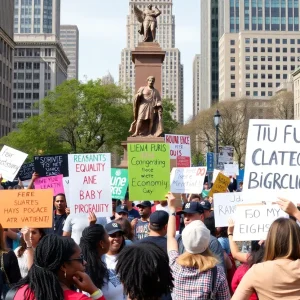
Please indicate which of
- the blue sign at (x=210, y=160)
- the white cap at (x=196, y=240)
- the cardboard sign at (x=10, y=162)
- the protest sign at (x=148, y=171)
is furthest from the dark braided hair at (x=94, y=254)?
the blue sign at (x=210, y=160)

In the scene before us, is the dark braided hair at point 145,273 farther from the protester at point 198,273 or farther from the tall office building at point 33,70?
the tall office building at point 33,70

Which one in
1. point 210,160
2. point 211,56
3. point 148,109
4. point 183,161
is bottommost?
point 183,161

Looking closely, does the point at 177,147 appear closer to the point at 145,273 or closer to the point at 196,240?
the point at 196,240

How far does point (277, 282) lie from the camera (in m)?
3.98

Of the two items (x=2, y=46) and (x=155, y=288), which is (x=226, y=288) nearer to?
(x=155, y=288)

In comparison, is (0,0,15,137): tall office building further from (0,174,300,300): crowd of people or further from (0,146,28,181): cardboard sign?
(0,174,300,300): crowd of people

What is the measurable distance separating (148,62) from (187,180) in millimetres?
12118

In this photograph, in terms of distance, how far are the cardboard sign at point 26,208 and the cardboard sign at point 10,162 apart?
4.97 meters

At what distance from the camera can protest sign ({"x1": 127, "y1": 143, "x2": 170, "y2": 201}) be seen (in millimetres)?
8797

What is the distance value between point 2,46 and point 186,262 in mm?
94061

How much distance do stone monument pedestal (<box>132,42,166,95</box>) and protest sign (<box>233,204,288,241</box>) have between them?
16655 mm

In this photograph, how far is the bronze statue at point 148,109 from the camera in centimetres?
2053

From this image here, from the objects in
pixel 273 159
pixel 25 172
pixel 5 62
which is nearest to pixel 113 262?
pixel 273 159

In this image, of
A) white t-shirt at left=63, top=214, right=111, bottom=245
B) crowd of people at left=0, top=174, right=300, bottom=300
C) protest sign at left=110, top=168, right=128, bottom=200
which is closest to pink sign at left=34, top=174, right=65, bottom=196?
protest sign at left=110, top=168, right=128, bottom=200
